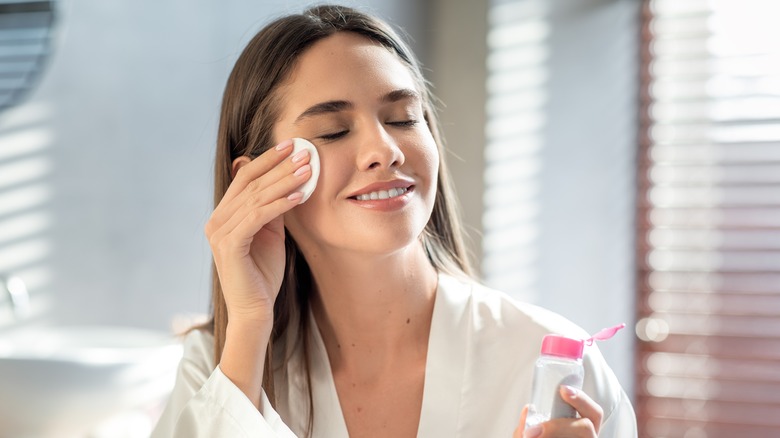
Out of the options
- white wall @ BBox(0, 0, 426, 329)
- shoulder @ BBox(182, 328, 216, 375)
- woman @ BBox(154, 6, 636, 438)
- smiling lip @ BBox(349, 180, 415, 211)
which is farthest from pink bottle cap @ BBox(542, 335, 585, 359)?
white wall @ BBox(0, 0, 426, 329)

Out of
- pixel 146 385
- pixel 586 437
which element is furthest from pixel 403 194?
pixel 146 385

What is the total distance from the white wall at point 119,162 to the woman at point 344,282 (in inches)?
35.2

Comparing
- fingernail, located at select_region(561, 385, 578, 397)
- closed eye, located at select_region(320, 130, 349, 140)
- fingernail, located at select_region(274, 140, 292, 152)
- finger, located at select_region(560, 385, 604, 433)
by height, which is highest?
closed eye, located at select_region(320, 130, 349, 140)

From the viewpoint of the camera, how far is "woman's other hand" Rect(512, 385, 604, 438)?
957 millimetres

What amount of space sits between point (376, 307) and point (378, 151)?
1.00ft

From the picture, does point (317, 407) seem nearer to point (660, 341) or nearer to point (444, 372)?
point (444, 372)

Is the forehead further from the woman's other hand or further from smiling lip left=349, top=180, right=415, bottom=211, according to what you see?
the woman's other hand

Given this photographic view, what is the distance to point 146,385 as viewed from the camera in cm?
175

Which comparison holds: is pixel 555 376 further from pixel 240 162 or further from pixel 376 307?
pixel 240 162

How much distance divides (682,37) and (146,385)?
2.33m

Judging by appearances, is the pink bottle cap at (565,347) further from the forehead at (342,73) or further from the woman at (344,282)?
the forehead at (342,73)

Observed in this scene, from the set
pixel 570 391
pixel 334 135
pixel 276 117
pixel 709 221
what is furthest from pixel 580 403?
pixel 709 221

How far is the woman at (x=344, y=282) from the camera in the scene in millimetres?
1313

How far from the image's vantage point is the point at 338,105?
132 cm
